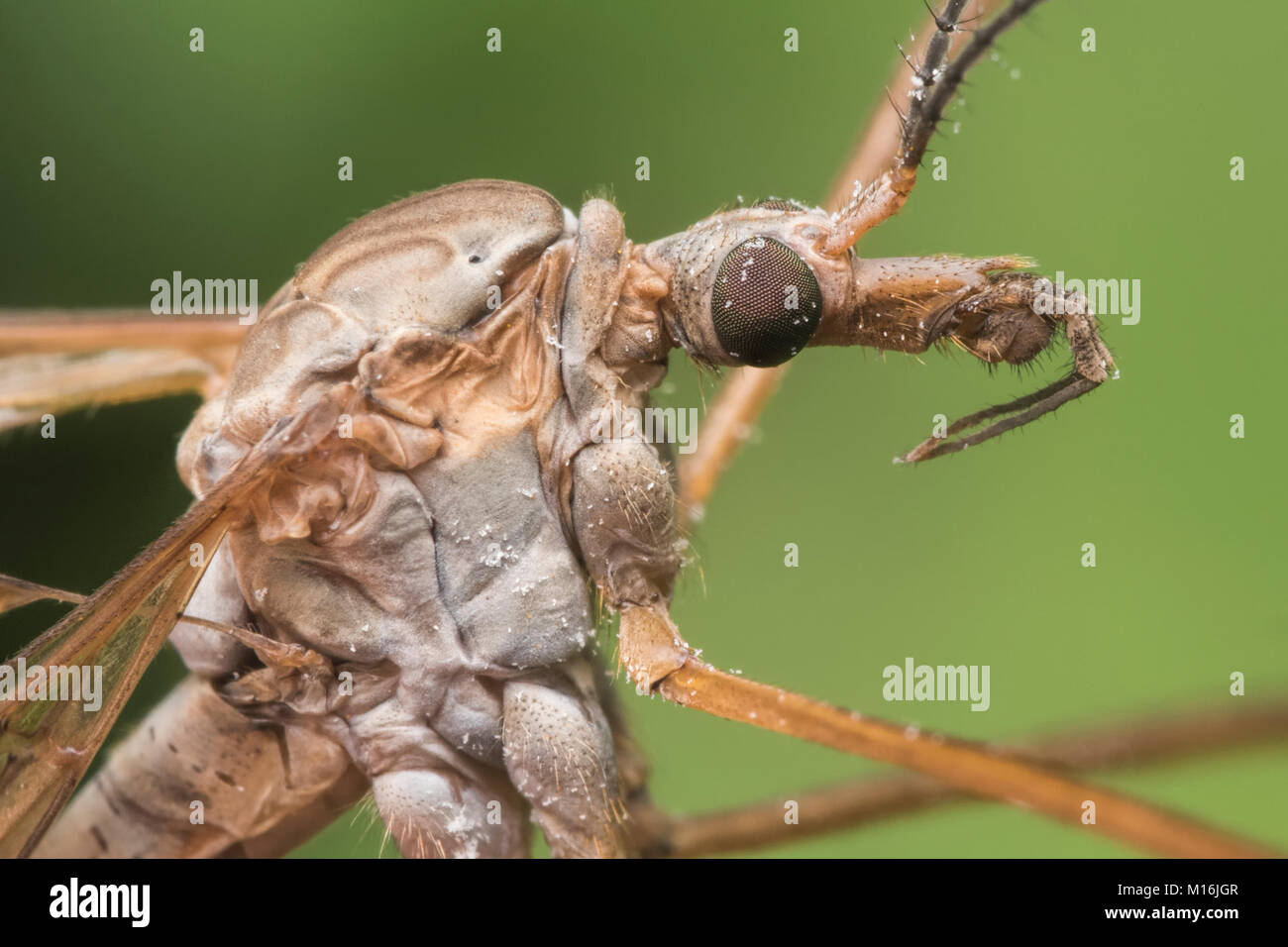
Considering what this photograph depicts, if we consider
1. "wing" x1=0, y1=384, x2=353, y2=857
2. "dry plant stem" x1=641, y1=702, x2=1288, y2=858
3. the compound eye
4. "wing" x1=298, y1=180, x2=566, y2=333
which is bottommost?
"dry plant stem" x1=641, y1=702, x2=1288, y2=858

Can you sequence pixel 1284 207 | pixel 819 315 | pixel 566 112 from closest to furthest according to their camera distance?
pixel 819 315 → pixel 1284 207 → pixel 566 112

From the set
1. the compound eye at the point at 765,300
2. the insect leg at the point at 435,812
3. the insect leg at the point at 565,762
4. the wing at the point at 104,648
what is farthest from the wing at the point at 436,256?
the insect leg at the point at 435,812

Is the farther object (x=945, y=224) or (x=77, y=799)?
(x=945, y=224)

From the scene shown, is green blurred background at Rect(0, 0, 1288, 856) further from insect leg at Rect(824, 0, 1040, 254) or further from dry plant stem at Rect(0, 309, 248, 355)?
insect leg at Rect(824, 0, 1040, 254)

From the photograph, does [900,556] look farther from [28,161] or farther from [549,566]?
[28,161]

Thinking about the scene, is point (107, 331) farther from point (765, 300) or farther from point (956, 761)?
point (956, 761)

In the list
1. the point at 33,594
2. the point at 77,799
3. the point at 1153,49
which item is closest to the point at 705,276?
the point at 33,594

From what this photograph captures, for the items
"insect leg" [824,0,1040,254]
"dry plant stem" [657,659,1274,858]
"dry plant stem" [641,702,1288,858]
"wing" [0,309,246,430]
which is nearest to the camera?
"dry plant stem" [657,659,1274,858]

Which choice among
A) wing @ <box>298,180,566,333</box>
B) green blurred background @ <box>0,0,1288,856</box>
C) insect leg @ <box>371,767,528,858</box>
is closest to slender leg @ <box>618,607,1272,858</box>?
insect leg @ <box>371,767,528,858</box>
